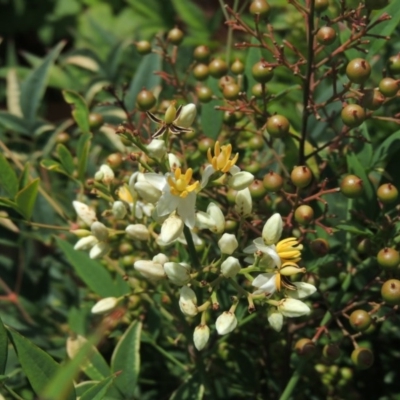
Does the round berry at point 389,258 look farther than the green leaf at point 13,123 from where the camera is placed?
No

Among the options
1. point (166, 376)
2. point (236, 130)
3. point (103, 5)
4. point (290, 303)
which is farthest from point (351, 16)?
point (103, 5)

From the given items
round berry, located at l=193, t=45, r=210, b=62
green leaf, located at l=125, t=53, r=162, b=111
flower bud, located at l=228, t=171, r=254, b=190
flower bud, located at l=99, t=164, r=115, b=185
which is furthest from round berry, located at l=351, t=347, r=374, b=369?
green leaf, located at l=125, t=53, r=162, b=111

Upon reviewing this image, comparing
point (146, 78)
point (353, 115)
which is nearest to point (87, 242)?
point (353, 115)

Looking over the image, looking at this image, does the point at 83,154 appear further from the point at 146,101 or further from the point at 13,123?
the point at 13,123

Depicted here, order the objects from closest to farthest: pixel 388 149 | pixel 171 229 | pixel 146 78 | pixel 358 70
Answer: pixel 171 229
pixel 358 70
pixel 388 149
pixel 146 78

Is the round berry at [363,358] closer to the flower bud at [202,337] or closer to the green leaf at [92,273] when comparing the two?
the flower bud at [202,337]

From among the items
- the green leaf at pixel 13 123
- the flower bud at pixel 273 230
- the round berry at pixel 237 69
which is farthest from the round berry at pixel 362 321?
the green leaf at pixel 13 123

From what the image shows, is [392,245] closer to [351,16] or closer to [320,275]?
[320,275]

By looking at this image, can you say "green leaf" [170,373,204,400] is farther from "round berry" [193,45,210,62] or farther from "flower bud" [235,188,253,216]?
"round berry" [193,45,210,62]
